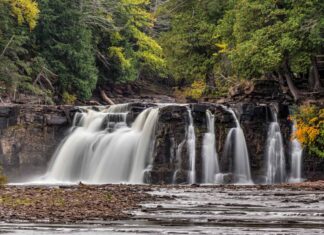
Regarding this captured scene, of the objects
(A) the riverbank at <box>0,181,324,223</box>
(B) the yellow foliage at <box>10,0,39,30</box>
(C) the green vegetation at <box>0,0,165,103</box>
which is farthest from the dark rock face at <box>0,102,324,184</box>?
(A) the riverbank at <box>0,181,324,223</box>

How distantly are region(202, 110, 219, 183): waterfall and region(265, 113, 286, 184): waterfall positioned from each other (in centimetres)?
316

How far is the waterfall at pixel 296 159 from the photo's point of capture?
4341 centimetres

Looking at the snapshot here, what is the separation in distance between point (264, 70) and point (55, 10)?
25.7m

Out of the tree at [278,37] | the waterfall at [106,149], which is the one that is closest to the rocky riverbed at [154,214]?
the waterfall at [106,149]

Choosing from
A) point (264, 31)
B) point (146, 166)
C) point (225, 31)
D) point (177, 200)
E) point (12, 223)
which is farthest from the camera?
point (225, 31)

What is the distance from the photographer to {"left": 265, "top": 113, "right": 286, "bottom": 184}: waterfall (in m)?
43.6

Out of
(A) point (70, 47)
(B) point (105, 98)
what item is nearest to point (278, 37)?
(A) point (70, 47)

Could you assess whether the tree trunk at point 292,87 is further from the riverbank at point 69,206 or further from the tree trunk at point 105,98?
the tree trunk at point 105,98

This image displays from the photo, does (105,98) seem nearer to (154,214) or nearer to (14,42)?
(14,42)

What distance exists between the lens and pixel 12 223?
50.1 ft

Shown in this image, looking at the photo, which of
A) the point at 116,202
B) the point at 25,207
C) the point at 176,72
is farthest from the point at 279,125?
the point at 25,207

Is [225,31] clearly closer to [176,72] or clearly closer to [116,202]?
[176,72]

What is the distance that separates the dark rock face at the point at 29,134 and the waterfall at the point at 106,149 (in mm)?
1133

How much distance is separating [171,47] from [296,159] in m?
21.5
